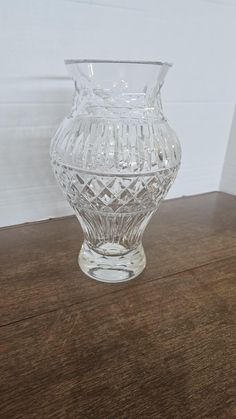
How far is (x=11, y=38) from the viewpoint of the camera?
476 millimetres

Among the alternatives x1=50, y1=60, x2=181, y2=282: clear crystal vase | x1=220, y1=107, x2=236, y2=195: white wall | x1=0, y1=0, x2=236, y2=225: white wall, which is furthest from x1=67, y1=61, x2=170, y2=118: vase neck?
x1=220, y1=107, x2=236, y2=195: white wall

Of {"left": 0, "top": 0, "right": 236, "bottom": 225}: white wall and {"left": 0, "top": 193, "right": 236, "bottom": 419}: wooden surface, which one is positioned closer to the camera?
{"left": 0, "top": 193, "right": 236, "bottom": 419}: wooden surface

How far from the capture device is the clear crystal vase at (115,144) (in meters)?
0.39

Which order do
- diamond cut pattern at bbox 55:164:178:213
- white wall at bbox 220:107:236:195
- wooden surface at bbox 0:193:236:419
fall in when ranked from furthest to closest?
white wall at bbox 220:107:236:195 → diamond cut pattern at bbox 55:164:178:213 → wooden surface at bbox 0:193:236:419

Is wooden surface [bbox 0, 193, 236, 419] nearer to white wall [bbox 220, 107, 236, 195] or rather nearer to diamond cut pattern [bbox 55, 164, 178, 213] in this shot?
diamond cut pattern [bbox 55, 164, 178, 213]

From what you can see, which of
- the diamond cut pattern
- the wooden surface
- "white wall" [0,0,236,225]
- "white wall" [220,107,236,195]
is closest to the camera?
the wooden surface

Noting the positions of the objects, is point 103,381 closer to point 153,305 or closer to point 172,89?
point 153,305

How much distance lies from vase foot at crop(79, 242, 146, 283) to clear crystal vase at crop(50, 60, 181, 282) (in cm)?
5

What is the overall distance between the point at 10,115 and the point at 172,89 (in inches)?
11.6

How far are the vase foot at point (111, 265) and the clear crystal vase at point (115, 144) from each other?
49 millimetres

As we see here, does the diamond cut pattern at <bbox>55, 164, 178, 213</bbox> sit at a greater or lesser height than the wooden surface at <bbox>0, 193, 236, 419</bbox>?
greater

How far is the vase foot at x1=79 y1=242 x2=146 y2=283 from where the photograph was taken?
45 cm

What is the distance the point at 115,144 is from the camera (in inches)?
15.2

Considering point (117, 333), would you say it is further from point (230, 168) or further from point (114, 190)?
point (230, 168)
